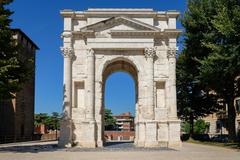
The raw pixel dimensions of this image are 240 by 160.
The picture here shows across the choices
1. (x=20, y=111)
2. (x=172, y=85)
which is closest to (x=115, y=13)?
(x=172, y=85)

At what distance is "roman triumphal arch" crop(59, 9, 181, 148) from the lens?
31688 mm

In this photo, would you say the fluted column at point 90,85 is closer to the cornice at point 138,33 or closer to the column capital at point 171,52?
the cornice at point 138,33

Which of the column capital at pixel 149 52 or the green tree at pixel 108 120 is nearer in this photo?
the column capital at pixel 149 52

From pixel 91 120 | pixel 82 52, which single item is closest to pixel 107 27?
pixel 82 52

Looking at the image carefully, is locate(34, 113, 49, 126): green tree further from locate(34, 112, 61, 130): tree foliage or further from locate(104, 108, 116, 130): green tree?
locate(104, 108, 116, 130): green tree

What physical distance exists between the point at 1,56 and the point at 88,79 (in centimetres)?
876

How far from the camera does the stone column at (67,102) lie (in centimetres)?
3131

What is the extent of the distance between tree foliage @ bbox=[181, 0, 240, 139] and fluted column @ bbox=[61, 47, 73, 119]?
1077 cm

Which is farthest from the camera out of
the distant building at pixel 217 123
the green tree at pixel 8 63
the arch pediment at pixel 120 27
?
the distant building at pixel 217 123

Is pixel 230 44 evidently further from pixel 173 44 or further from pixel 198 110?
pixel 198 110

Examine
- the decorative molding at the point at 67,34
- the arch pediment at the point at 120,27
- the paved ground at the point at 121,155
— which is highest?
the arch pediment at the point at 120,27

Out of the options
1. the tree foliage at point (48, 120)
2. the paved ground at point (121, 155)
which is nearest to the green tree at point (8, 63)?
the paved ground at point (121, 155)

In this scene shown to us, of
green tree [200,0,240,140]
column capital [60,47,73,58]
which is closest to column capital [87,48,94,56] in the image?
column capital [60,47,73,58]

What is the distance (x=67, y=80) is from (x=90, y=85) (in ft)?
6.42
